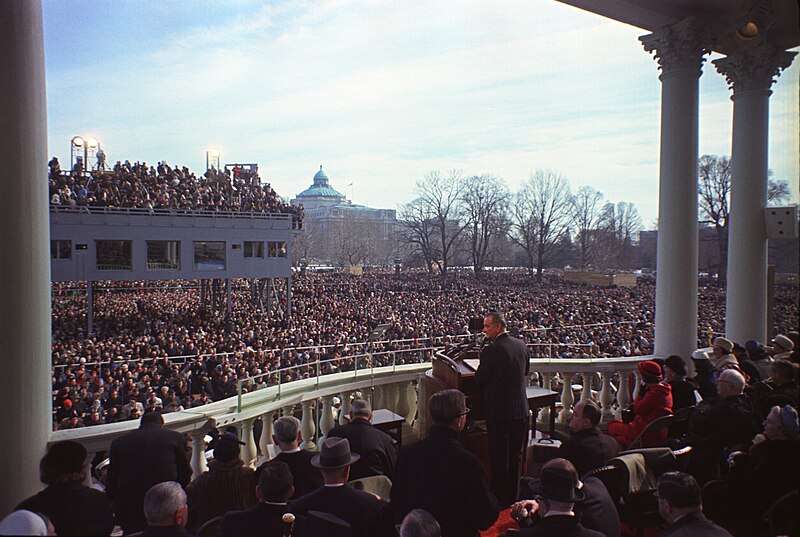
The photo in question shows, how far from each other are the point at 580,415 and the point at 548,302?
2324 cm

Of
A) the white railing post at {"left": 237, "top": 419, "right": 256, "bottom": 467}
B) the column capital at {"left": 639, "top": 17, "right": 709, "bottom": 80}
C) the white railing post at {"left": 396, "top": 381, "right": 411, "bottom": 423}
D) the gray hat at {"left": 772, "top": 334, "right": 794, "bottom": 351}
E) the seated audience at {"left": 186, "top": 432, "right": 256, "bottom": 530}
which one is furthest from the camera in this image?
the column capital at {"left": 639, "top": 17, "right": 709, "bottom": 80}

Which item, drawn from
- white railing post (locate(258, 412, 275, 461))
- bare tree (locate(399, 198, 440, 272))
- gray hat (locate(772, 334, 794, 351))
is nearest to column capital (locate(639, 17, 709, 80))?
gray hat (locate(772, 334, 794, 351))

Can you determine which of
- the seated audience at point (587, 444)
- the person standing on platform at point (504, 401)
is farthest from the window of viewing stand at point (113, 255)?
the seated audience at point (587, 444)

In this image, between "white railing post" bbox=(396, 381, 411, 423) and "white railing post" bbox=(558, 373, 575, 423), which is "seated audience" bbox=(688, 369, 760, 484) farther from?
Answer: "white railing post" bbox=(396, 381, 411, 423)

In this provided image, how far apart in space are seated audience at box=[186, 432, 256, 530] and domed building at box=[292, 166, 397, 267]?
30.5m

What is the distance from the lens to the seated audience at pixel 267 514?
2.47 m

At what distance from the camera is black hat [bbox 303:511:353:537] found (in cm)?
234

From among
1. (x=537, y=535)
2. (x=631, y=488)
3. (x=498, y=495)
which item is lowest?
(x=498, y=495)

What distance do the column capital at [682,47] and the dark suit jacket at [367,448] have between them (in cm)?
607

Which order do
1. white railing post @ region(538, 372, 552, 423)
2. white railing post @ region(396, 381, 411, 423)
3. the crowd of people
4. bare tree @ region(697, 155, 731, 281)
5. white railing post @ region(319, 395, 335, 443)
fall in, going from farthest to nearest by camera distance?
the crowd of people, bare tree @ region(697, 155, 731, 281), white railing post @ region(538, 372, 552, 423), white railing post @ region(396, 381, 411, 423), white railing post @ region(319, 395, 335, 443)

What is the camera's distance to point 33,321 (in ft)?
11.1

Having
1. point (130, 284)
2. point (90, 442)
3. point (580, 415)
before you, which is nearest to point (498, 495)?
point (580, 415)

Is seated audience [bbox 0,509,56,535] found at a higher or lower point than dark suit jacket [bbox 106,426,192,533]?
higher

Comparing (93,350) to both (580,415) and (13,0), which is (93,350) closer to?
(13,0)
